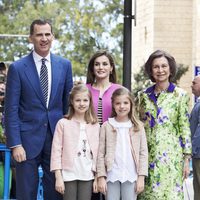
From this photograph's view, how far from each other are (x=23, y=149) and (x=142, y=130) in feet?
3.86

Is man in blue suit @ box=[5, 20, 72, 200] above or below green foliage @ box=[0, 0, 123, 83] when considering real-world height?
below

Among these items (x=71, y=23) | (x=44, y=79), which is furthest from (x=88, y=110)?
(x=71, y=23)

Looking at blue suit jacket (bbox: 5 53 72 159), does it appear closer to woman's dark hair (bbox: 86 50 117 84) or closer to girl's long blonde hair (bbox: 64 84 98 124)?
girl's long blonde hair (bbox: 64 84 98 124)

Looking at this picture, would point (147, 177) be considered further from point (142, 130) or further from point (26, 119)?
point (26, 119)

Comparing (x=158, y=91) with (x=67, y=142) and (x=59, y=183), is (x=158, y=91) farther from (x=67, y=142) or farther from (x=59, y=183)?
(x=59, y=183)

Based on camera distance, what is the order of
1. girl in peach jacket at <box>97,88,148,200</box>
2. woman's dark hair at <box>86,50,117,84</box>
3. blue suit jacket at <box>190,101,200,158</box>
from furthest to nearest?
blue suit jacket at <box>190,101,200,158</box> < woman's dark hair at <box>86,50,117,84</box> < girl in peach jacket at <box>97,88,148,200</box>

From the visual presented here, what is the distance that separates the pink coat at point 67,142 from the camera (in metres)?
6.77

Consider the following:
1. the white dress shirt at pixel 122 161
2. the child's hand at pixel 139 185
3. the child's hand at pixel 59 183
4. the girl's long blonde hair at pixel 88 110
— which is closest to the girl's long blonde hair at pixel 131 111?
the white dress shirt at pixel 122 161

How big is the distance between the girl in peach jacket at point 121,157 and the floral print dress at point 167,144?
0.49 ft

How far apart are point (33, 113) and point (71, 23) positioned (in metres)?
28.1

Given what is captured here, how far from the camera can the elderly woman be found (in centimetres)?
698

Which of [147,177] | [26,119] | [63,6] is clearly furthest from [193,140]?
[63,6]

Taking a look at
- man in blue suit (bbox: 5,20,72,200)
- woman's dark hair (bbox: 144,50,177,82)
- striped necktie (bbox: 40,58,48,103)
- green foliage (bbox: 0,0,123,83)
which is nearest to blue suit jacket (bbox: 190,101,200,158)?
woman's dark hair (bbox: 144,50,177,82)

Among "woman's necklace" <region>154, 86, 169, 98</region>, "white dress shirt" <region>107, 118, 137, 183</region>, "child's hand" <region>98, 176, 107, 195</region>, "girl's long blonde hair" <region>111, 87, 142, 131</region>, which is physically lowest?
"child's hand" <region>98, 176, 107, 195</region>
